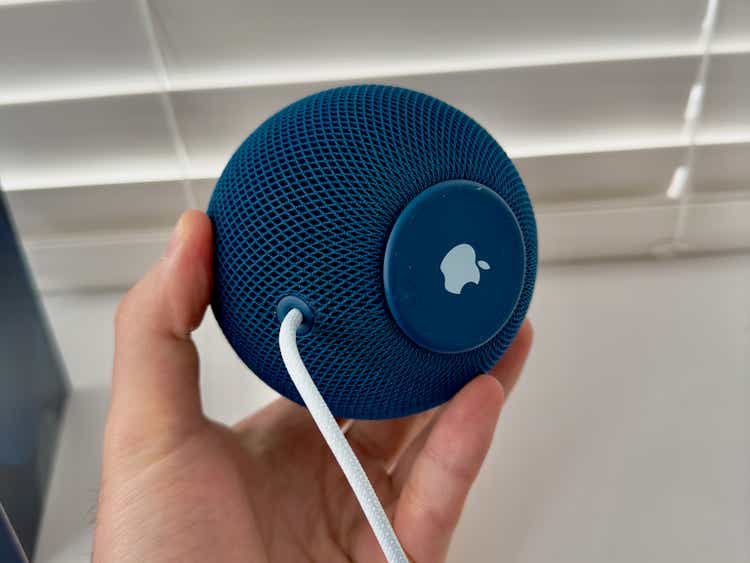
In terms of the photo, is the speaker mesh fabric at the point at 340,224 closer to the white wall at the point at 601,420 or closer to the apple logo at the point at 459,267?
the apple logo at the point at 459,267

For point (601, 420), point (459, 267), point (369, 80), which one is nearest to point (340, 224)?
point (459, 267)

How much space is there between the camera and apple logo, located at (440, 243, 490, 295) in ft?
2.62

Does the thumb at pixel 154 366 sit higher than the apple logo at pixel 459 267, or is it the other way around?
the apple logo at pixel 459 267

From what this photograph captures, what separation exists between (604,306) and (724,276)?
21cm

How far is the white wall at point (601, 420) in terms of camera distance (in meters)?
1.12

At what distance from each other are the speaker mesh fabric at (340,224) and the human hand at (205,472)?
0.07m

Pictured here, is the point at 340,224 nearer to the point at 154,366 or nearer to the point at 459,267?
the point at 459,267

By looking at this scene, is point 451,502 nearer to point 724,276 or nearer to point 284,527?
point 284,527

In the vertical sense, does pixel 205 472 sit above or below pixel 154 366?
below

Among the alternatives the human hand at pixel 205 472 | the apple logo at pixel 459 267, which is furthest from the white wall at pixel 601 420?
the apple logo at pixel 459 267

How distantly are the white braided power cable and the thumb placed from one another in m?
0.18

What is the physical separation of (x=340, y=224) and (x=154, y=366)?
0.31 meters

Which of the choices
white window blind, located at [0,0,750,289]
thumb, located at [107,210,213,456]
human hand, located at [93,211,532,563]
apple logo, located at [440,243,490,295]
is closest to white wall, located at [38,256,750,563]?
white window blind, located at [0,0,750,289]

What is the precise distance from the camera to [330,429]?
0.75 meters
